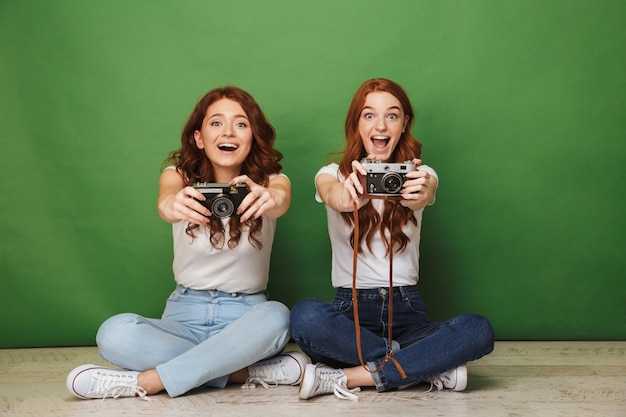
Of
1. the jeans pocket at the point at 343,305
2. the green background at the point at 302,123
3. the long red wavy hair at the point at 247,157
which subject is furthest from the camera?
the green background at the point at 302,123

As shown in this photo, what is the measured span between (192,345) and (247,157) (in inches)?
24.1

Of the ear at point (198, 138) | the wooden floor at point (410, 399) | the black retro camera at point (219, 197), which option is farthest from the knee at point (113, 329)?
the ear at point (198, 138)

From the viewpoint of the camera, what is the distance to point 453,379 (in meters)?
1.82

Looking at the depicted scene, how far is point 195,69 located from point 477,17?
1054 mm

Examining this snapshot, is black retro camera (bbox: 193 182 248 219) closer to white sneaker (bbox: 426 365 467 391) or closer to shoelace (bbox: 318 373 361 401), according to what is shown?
shoelace (bbox: 318 373 361 401)

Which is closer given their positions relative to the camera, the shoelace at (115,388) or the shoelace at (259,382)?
the shoelace at (115,388)

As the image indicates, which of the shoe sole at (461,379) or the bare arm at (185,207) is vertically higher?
the bare arm at (185,207)

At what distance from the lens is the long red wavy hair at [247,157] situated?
6.93ft

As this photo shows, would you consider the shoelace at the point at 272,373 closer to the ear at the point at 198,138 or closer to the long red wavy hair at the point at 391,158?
the long red wavy hair at the point at 391,158

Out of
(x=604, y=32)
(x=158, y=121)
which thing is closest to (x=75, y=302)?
(x=158, y=121)

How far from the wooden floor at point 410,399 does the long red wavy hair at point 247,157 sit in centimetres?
51

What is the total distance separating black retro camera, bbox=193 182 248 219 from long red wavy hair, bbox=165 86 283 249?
244 mm

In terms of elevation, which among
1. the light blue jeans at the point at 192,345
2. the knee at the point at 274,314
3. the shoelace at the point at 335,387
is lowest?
the shoelace at the point at 335,387

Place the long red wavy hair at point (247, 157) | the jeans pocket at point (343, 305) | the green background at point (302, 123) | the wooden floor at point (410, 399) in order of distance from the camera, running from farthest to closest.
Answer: the green background at point (302, 123) < the long red wavy hair at point (247, 157) < the jeans pocket at point (343, 305) < the wooden floor at point (410, 399)
